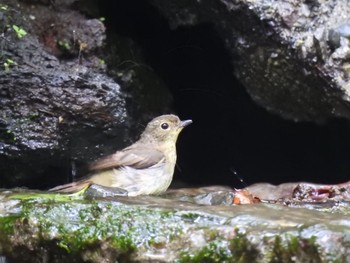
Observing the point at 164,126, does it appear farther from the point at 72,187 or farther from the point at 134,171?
the point at 72,187

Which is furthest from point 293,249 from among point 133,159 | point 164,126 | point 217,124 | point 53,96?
point 217,124

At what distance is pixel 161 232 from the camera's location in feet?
13.7

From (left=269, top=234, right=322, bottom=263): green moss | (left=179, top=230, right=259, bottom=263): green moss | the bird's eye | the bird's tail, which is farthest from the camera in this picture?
the bird's eye

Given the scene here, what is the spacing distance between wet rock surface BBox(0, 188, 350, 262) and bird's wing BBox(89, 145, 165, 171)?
1.57m

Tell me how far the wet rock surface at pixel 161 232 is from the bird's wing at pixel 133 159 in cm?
157

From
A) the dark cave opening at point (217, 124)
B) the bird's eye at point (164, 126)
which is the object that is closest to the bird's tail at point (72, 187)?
the bird's eye at point (164, 126)

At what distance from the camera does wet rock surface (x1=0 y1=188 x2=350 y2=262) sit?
3.94m

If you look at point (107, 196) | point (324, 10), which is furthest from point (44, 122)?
point (324, 10)

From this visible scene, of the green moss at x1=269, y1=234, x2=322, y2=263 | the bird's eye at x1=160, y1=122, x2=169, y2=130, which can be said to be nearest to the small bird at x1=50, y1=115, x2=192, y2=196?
the bird's eye at x1=160, y1=122, x2=169, y2=130

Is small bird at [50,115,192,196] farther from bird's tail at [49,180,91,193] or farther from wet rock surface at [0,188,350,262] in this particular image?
wet rock surface at [0,188,350,262]

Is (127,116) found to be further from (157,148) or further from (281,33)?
(281,33)

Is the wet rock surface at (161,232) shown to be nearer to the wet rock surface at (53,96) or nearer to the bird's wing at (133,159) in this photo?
the bird's wing at (133,159)

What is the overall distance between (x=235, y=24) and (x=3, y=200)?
2.99 m

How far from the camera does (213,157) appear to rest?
8516 millimetres
